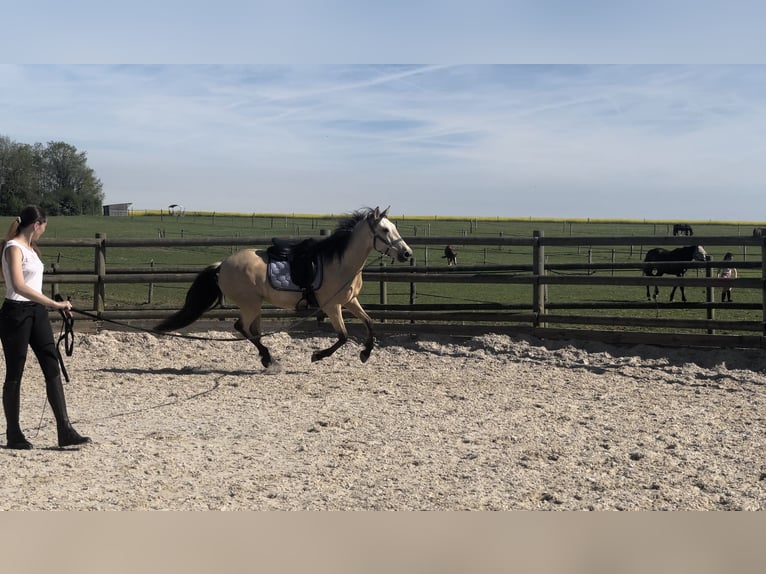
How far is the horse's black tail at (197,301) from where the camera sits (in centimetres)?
890

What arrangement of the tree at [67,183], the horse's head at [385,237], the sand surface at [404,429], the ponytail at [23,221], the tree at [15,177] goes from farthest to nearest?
the tree at [67,183] < the tree at [15,177] < the horse's head at [385,237] < the ponytail at [23,221] < the sand surface at [404,429]

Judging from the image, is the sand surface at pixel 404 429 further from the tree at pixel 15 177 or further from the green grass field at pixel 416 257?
the tree at pixel 15 177

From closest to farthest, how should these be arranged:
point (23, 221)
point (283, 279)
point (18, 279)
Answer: point (18, 279), point (23, 221), point (283, 279)

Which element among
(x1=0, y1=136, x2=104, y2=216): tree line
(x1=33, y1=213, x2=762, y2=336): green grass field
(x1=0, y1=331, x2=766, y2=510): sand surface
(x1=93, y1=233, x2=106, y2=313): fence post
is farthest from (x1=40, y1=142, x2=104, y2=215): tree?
(x1=0, y1=331, x2=766, y2=510): sand surface

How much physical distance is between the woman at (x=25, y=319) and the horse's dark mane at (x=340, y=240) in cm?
369

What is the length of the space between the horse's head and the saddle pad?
0.73m

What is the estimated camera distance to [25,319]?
205 inches

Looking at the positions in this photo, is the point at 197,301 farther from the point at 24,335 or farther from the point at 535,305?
the point at 535,305

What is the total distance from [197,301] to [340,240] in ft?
5.81

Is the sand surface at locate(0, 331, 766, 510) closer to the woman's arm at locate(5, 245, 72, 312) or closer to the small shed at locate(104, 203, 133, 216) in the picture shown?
the woman's arm at locate(5, 245, 72, 312)

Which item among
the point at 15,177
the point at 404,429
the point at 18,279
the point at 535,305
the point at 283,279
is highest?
the point at 15,177

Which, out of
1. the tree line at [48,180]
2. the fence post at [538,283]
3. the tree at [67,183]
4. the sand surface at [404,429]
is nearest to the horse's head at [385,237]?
the sand surface at [404,429]

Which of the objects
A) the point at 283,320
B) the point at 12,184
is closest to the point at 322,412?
the point at 283,320

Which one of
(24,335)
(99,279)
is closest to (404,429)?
(24,335)
